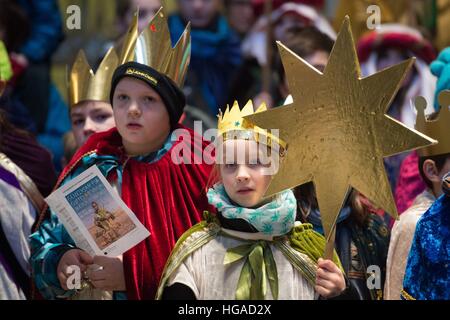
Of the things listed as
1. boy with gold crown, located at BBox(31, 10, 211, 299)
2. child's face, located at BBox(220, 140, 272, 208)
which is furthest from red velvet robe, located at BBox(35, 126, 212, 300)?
child's face, located at BBox(220, 140, 272, 208)

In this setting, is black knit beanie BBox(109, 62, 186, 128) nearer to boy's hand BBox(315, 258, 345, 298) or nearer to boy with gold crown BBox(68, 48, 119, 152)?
Result: boy with gold crown BBox(68, 48, 119, 152)

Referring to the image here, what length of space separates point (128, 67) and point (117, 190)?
47cm

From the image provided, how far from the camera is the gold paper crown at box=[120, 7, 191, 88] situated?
17.0 ft

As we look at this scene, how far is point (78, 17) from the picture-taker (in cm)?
587

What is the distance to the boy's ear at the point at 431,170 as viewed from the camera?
511 cm

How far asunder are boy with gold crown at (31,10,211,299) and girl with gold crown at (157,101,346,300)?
0.30 metres

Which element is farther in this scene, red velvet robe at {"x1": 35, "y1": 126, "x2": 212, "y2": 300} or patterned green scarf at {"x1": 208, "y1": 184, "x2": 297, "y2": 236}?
red velvet robe at {"x1": 35, "y1": 126, "x2": 212, "y2": 300}

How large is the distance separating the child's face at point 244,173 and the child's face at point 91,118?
1280 mm

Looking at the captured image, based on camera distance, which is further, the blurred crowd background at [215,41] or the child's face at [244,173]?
the blurred crowd background at [215,41]

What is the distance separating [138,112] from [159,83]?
0.15 metres

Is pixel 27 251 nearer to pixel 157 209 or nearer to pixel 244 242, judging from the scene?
pixel 157 209

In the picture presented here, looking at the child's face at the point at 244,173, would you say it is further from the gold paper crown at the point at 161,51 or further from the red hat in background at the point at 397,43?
the red hat in background at the point at 397,43

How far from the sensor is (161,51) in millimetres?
5219

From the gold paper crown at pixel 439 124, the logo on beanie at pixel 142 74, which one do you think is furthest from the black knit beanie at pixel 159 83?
the gold paper crown at pixel 439 124
